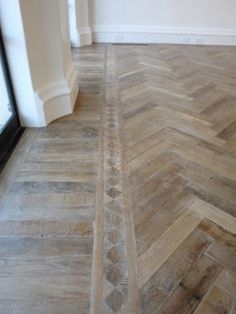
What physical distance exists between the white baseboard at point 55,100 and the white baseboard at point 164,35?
3.07m

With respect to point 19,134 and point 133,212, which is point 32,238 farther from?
point 19,134

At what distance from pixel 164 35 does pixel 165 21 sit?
25cm

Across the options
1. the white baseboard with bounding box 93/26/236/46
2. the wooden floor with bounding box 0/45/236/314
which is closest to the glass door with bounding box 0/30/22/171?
the wooden floor with bounding box 0/45/236/314

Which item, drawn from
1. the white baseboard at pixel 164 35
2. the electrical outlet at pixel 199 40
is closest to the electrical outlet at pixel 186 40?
the white baseboard at pixel 164 35

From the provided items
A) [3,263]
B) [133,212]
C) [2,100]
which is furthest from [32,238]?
[2,100]

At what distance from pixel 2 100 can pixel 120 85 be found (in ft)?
4.85

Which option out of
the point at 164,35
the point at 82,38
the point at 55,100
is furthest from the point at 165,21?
the point at 55,100

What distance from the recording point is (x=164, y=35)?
17.0 feet

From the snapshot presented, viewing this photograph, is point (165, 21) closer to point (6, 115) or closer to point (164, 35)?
point (164, 35)

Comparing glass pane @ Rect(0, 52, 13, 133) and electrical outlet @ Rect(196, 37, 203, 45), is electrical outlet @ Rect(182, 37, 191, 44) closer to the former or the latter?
electrical outlet @ Rect(196, 37, 203, 45)

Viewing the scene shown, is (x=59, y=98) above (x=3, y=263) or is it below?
above

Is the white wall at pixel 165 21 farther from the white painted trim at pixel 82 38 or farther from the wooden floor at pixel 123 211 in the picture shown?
the wooden floor at pixel 123 211

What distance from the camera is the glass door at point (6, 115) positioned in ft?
6.31

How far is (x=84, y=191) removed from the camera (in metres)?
1.62
